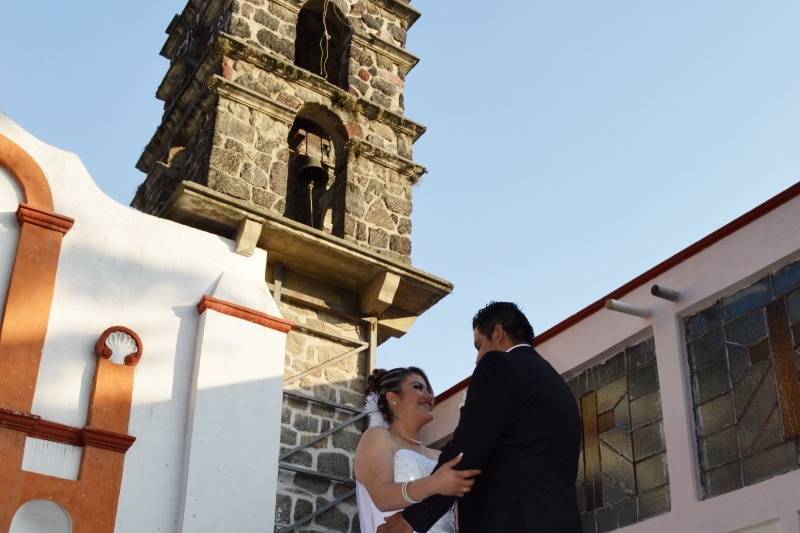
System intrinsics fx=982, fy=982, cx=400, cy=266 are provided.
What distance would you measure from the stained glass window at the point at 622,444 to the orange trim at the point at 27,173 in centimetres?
512

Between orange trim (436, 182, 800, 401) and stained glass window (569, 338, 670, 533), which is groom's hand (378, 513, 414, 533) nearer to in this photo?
orange trim (436, 182, 800, 401)

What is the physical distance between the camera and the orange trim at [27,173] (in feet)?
25.2

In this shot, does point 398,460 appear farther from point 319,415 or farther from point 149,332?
Result: point 319,415

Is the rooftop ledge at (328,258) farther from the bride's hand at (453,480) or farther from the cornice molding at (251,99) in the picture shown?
the bride's hand at (453,480)

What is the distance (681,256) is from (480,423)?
18.8 feet

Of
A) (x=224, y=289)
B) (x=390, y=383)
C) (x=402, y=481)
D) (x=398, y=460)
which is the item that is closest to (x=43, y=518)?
(x=224, y=289)

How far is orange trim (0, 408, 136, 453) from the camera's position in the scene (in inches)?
268

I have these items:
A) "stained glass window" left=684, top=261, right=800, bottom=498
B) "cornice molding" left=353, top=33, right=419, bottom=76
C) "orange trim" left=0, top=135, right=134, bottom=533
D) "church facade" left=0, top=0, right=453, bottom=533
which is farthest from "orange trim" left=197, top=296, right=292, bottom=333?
"cornice molding" left=353, top=33, right=419, bottom=76

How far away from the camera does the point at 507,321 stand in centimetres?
387

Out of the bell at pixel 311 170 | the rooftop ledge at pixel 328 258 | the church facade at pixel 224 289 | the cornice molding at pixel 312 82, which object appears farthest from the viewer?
the bell at pixel 311 170

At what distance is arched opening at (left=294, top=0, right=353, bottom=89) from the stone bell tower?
17 mm

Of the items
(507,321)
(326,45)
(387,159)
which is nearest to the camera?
(507,321)

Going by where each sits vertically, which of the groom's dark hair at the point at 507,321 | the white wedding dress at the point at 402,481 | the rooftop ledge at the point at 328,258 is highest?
the rooftop ledge at the point at 328,258

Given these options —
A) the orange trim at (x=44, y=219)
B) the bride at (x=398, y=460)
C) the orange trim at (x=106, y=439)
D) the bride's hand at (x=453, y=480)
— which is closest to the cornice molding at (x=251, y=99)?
the orange trim at (x=44, y=219)
